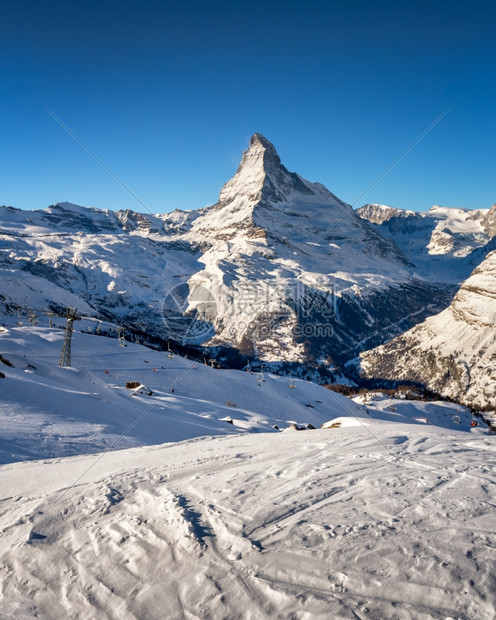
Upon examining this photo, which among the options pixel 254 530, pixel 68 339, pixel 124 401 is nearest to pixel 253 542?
pixel 254 530

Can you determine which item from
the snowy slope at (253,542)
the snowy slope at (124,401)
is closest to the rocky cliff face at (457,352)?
the snowy slope at (124,401)

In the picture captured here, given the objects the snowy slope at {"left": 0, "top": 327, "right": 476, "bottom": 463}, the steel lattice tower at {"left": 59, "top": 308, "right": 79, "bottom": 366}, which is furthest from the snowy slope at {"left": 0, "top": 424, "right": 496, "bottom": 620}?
the steel lattice tower at {"left": 59, "top": 308, "right": 79, "bottom": 366}

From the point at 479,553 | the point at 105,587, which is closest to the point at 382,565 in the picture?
the point at 479,553

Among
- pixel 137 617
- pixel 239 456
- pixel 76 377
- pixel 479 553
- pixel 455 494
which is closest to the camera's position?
pixel 137 617

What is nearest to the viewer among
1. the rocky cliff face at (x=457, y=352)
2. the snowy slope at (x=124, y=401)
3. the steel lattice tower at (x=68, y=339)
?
the snowy slope at (x=124, y=401)

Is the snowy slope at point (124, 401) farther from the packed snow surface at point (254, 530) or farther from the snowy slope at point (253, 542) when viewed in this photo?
the snowy slope at point (253, 542)

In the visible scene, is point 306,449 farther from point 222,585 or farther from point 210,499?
point 222,585

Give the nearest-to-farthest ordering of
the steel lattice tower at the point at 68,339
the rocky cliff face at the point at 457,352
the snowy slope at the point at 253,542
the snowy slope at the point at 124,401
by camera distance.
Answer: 1. the snowy slope at the point at 253,542
2. the snowy slope at the point at 124,401
3. the steel lattice tower at the point at 68,339
4. the rocky cliff face at the point at 457,352

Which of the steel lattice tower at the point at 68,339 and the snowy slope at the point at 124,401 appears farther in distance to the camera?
the steel lattice tower at the point at 68,339
